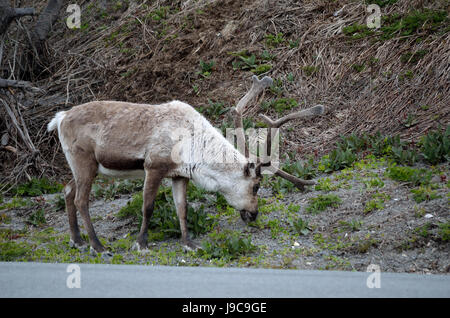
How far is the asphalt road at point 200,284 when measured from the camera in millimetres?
4422

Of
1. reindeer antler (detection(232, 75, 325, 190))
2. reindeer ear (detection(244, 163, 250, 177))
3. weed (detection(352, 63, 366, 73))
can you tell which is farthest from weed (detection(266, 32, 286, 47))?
reindeer ear (detection(244, 163, 250, 177))

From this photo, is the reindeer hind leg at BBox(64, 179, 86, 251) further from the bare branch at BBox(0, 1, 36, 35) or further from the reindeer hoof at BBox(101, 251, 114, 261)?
the bare branch at BBox(0, 1, 36, 35)

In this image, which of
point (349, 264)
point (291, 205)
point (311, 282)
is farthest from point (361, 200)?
Result: point (311, 282)

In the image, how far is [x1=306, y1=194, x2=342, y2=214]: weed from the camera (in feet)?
29.4

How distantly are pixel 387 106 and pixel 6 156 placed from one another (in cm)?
908

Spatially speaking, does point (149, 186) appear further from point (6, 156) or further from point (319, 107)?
point (6, 156)

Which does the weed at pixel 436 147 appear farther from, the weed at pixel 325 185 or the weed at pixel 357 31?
the weed at pixel 357 31

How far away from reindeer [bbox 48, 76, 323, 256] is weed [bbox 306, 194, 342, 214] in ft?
3.62

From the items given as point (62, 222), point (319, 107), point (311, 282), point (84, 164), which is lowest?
point (62, 222)

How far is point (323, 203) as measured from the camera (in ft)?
29.6

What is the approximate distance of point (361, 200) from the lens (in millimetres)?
8859

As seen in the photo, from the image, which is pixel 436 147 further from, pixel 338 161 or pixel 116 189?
pixel 116 189

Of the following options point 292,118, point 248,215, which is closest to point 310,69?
point 292,118

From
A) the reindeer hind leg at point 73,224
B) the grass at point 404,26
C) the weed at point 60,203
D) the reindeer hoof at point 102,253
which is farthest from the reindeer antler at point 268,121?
the grass at point 404,26
